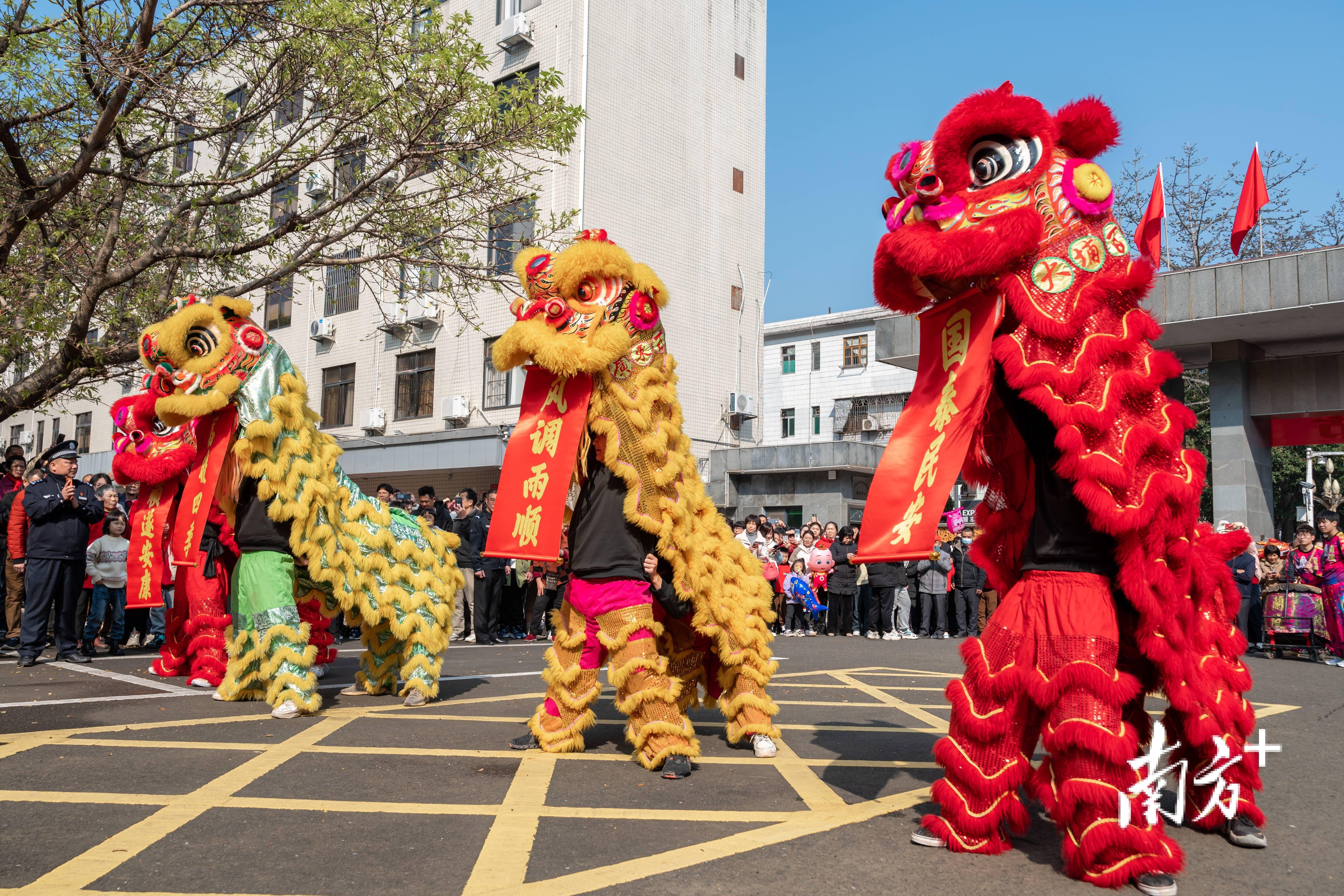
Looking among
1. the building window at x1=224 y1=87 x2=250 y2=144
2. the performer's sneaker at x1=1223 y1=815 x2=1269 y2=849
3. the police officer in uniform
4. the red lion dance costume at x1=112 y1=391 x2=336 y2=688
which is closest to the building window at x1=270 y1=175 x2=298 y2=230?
the building window at x1=224 y1=87 x2=250 y2=144

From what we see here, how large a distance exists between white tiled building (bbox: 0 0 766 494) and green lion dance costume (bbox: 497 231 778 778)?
18515mm

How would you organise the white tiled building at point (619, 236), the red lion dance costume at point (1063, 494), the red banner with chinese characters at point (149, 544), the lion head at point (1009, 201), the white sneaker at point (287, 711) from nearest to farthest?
the red lion dance costume at point (1063, 494), the lion head at point (1009, 201), the white sneaker at point (287, 711), the red banner with chinese characters at point (149, 544), the white tiled building at point (619, 236)

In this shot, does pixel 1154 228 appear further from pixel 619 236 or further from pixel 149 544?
pixel 619 236

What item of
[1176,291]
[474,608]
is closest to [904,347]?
[1176,291]

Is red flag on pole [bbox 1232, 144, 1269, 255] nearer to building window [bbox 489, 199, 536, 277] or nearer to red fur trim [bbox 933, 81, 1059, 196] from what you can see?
red fur trim [bbox 933, 81, 1059, 196]

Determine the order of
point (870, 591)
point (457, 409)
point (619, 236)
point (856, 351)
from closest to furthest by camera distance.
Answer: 1. point (870, 591)
2. point (619, 236)
3. point (457, 409)
4. point (856, 351)

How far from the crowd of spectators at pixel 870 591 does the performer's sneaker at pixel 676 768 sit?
31.5ft

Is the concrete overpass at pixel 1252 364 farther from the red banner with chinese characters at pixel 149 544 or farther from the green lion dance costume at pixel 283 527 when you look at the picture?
the red banner with chinese characters at pixel 149 544

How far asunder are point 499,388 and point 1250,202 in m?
21.9

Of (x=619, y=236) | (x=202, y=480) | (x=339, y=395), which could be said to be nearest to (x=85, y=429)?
(x=339, y=395)

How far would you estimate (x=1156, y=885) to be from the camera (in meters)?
3.13

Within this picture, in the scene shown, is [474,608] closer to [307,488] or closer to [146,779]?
[307,488]

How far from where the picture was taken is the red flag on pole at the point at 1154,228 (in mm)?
4430

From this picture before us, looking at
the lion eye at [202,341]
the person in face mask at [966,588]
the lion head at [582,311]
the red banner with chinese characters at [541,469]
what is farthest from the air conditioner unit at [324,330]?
the red banner with chinese characters at [541,469]
